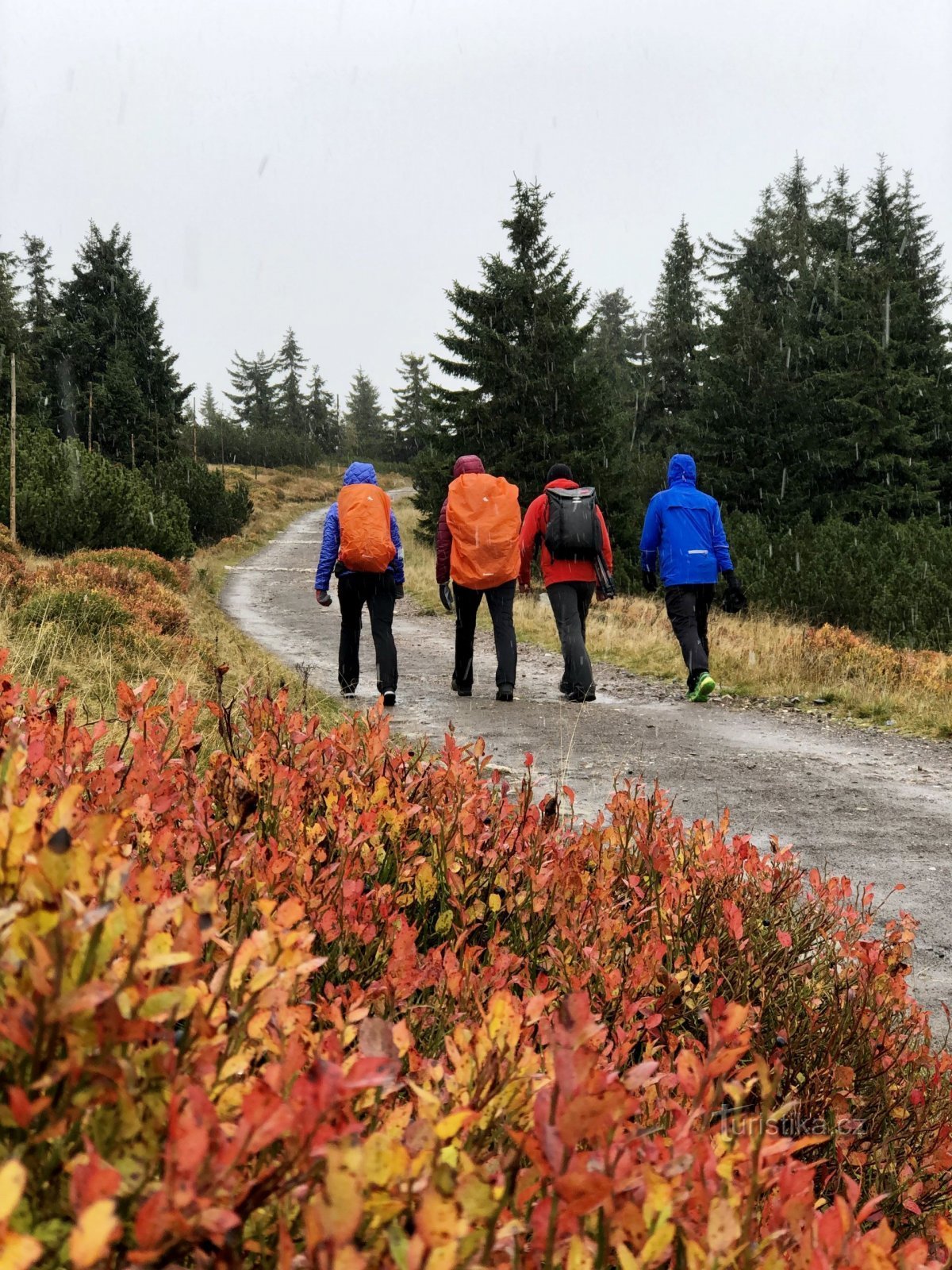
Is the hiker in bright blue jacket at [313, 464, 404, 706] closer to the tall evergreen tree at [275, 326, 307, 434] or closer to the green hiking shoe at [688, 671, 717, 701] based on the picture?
the green hiking shoe at [688, 671, 717, 701]

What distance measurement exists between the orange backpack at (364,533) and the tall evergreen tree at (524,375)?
15199 millimetres

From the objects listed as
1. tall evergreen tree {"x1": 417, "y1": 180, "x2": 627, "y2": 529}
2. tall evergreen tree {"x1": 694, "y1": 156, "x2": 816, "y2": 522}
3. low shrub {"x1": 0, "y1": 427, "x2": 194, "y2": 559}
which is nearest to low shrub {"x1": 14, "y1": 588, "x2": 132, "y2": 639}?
low shrub {"x1": 0, "y1": 427, "x2": 194, "y2": 559}

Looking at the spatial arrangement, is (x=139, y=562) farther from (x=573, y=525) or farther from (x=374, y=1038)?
(x=374, y=1038)

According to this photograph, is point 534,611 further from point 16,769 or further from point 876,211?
point 876,211

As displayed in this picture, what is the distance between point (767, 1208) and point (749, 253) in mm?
41975

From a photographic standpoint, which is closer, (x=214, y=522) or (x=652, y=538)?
(x=652, y=538)

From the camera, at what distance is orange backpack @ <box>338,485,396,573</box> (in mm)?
7426

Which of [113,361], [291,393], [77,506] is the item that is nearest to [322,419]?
[291,393]

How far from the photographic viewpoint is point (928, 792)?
5.59 meters

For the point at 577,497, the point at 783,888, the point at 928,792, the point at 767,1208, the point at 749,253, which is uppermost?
the point at 749,253

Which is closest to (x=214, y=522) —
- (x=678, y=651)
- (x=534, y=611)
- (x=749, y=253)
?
(x=534, y=611)

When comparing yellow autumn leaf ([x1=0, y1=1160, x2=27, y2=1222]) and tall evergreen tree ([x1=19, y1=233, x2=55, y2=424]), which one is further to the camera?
tall evergreen tree ([x1=19, y1=233, x2=55, y2=424])

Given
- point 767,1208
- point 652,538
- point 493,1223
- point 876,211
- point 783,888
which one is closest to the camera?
point 493,1223

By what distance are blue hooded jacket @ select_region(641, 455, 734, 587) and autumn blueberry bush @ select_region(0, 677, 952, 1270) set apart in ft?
19.7
